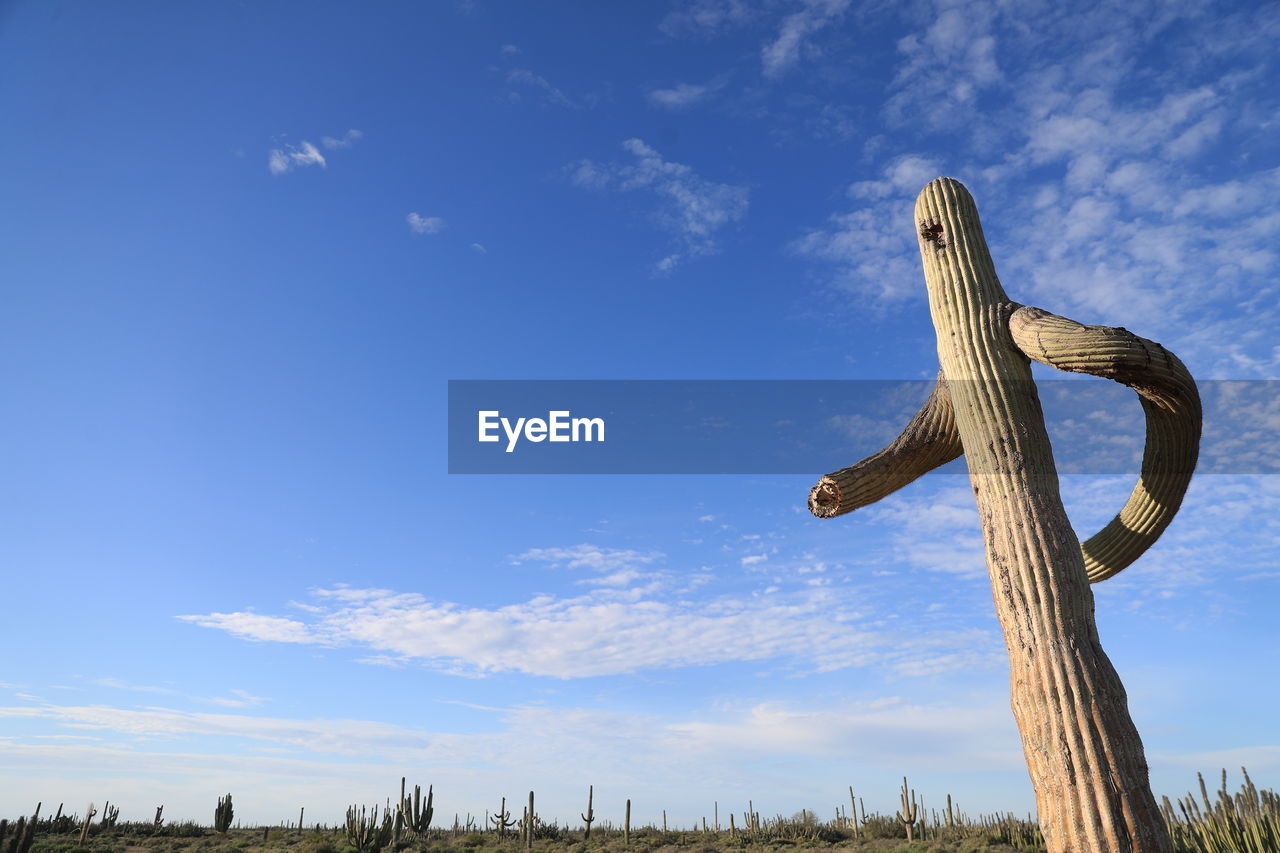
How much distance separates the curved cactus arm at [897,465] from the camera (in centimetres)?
469

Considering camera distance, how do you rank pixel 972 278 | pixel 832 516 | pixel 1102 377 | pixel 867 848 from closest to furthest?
pixel 1102 377 < pixel 972 278 < pixel 832 516 < pixel 867 848

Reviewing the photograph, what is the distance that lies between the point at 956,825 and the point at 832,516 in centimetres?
2310

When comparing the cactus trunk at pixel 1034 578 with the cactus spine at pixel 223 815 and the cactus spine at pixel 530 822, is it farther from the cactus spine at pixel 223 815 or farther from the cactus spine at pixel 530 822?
the cactus spine at pixel 223 815

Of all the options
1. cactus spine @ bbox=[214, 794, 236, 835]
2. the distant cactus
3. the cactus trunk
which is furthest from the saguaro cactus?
cactus spine @ bbox=[214, 794, 236, 835]

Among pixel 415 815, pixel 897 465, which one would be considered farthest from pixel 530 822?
pixel 897 465

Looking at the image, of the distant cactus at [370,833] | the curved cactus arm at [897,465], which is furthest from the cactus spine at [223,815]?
the curved cactus arm at [897,465]

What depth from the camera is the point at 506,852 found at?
22.0 metres

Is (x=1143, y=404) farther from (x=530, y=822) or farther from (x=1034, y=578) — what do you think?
(x=530, y=822)

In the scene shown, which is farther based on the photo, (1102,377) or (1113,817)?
(1102,377)

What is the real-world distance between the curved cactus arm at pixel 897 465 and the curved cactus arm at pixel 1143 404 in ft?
2.21

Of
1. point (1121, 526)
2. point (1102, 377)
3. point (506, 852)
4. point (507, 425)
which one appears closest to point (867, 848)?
point (506, 852)

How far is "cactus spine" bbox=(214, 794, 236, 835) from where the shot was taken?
29.3 m

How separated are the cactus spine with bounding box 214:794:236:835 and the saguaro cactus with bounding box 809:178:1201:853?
32884 mm

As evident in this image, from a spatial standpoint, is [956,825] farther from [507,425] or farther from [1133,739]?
[1133,739]
